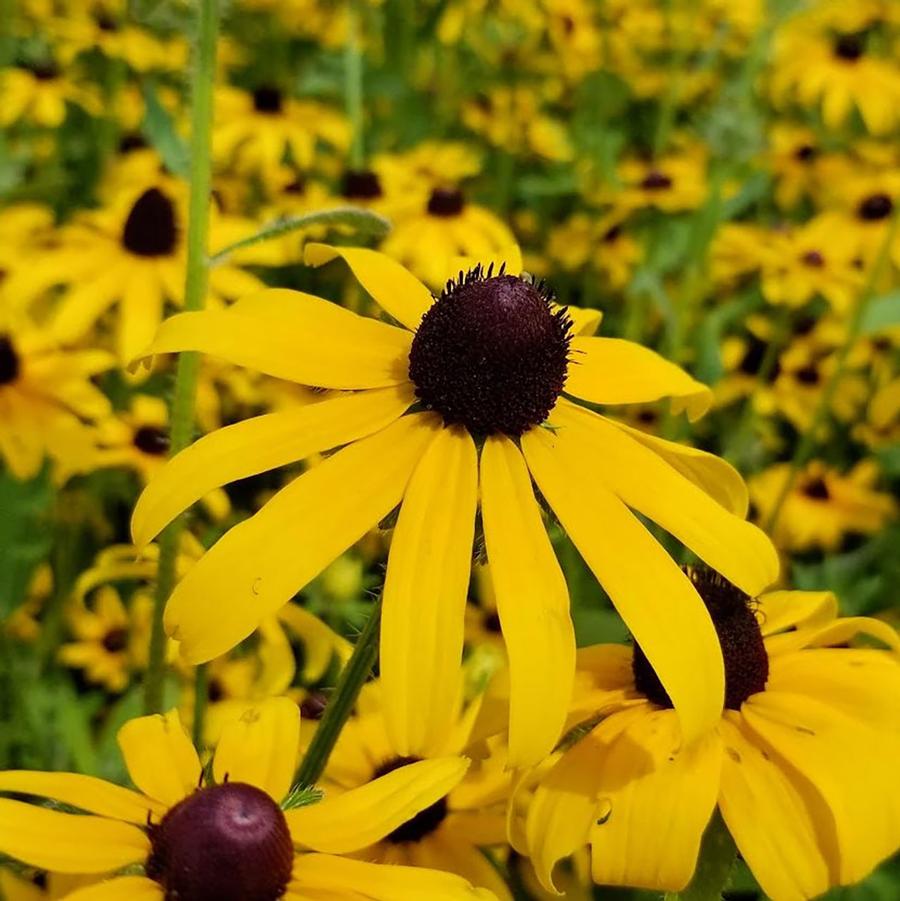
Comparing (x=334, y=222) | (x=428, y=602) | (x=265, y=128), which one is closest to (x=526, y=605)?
(x=428, y=602)

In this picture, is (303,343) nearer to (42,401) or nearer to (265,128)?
(42,401)

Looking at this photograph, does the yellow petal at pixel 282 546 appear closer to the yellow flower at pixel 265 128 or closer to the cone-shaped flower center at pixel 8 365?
the cone-shaped flower center at pixel 8 365

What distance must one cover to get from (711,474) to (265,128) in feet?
6.64

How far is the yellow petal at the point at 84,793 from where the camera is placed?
0.68 metres

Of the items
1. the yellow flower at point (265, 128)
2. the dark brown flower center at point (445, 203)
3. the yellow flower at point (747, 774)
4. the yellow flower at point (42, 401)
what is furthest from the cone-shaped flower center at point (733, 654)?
the yellow flower at point (265, 128)

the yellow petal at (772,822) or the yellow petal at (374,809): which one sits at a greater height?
the yellow petal at (374,809)

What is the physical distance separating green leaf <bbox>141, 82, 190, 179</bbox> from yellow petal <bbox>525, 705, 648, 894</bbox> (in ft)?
1.99

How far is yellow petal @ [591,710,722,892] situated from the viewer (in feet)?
2.44

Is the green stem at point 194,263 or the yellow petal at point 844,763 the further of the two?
the green stem at point 194,263

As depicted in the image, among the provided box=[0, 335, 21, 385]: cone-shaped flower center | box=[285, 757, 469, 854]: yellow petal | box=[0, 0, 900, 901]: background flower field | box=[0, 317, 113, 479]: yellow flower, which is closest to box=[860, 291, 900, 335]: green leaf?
box=[0, 0, 900, 901]: background flower field

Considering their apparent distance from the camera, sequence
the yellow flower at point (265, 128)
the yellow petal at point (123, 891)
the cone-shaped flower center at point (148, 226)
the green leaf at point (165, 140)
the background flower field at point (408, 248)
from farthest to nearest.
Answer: the yellow flower at point (265, 128), the cone-shaped flower center at point (148, 226), the background flower field at point (408, 248), the green leaf at point (165, 140), the yellow petal at point (123, 891)

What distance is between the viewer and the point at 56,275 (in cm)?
186

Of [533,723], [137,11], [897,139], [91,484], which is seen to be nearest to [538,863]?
[533,723]

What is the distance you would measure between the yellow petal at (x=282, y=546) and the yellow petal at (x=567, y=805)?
189 millimetres
